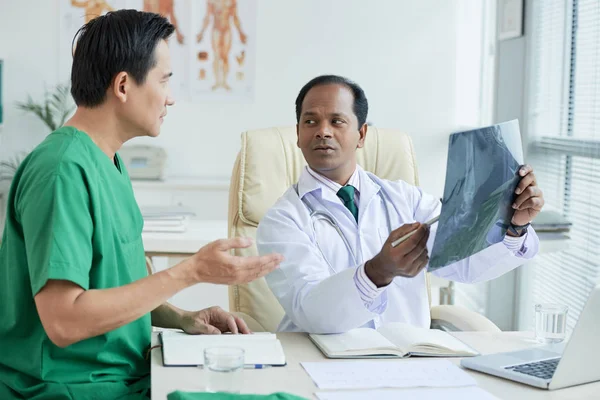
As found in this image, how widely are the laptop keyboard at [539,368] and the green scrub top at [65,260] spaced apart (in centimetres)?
70

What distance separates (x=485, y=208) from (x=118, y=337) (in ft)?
2.42

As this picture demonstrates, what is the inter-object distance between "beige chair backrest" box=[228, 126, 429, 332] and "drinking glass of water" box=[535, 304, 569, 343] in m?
0.79

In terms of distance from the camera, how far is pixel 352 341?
158 centimetres

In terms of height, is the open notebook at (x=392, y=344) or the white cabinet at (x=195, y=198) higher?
the open notebook at (x=392, y=344)

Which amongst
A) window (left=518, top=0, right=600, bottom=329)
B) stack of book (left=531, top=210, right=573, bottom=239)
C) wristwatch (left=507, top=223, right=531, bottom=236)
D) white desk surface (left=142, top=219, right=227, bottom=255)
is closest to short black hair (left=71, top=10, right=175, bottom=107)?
wristwatch (left=507, top=223, right=531, bottom=236)

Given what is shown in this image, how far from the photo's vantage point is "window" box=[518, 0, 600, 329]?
3.07 meters

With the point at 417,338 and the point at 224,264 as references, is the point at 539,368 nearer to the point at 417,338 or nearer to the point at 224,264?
the point at 417,338

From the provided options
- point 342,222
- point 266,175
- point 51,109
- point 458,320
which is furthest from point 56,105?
point 458,320

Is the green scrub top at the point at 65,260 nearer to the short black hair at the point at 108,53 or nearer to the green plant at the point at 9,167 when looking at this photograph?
the short black hair at the point at 108,53

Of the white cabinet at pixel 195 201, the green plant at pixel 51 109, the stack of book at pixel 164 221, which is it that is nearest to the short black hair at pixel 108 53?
the stack of book at pixel 164 221

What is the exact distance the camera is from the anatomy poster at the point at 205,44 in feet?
14.9

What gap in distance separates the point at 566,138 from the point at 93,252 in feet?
7.97

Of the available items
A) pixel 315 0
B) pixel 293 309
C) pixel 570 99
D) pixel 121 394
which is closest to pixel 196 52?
pixel 315 0

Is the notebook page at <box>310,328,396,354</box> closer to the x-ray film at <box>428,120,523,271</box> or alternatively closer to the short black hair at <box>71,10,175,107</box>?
the x-ray film at <box>428,120,523,271</box>
